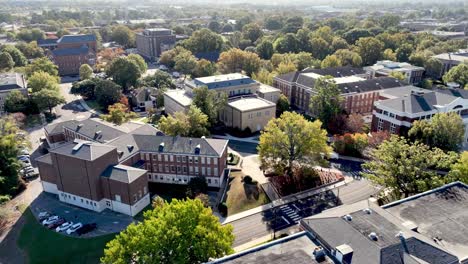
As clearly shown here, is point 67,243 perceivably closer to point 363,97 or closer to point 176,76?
point 363,97

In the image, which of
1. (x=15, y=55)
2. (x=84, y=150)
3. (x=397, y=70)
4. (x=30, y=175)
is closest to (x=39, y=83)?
(x=30, y=175)

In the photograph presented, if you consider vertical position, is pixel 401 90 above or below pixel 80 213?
above

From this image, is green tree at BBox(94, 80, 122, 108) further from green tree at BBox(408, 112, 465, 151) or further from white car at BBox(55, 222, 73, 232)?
green tree at BBox(408, 112, 465, 151)

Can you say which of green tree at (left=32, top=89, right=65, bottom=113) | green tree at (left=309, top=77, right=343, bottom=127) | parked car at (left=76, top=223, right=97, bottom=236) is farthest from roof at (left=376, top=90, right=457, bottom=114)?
green tree at (left=32, top=89, right=65, bottom=113)

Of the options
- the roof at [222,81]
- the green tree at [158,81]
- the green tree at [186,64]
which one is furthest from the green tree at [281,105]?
the green tree at [186,64]

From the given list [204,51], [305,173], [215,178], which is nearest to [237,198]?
[215,178]

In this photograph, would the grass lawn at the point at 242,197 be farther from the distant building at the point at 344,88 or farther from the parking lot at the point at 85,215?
the distant building at the point at 344,88

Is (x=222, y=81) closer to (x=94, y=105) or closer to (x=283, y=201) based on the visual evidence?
(x=94, y=105)

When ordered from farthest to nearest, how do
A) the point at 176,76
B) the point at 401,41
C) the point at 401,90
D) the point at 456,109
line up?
1. the point at 401,41
2. the point at 176,76
3. the point at 401,90
4. the point at 456,109

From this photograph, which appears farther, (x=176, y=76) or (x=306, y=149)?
(x=176, y=76)
